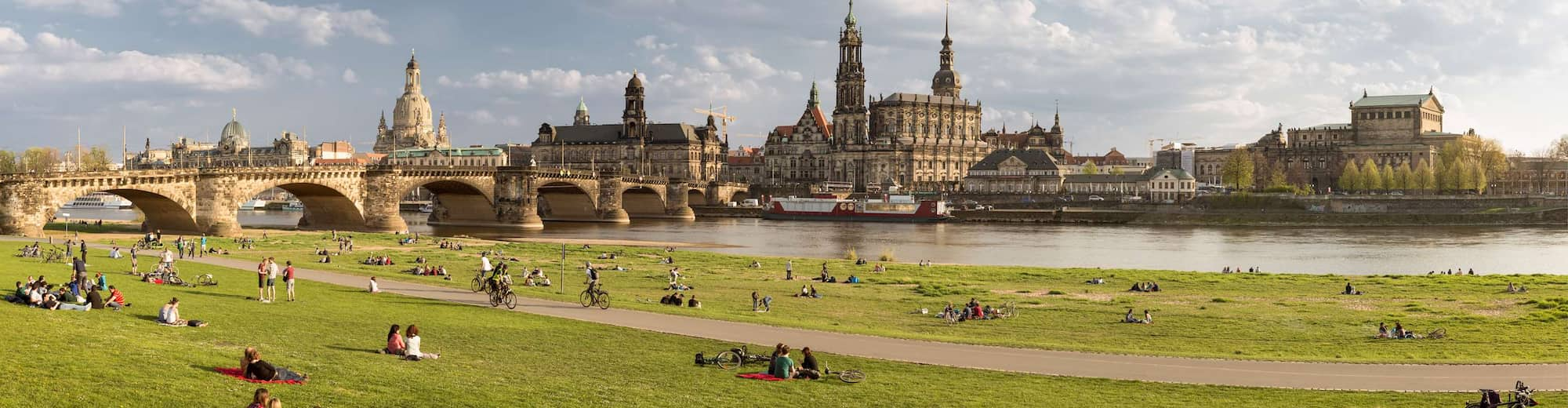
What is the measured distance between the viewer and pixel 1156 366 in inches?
817

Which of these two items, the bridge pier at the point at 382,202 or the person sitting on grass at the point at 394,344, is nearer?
the person sitting on grass at the point at 394,344

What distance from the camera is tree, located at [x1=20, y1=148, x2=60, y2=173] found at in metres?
135

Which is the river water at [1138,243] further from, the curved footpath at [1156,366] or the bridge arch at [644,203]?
the curved footpath at [1156,366]

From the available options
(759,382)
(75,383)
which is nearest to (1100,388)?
(759,382)

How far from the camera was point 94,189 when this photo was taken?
190ft

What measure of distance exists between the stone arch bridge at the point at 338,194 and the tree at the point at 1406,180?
78799 millimetres

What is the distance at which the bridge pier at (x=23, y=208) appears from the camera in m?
55.0

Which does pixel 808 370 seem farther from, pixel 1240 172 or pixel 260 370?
pixel 1240 172

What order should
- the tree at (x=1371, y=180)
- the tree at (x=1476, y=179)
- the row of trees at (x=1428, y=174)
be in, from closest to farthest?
the tree at (x=1476, y=179), the row of trees at (x=1428, y=174), the tree at (x=1371, y=180)

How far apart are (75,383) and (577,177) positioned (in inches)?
3910

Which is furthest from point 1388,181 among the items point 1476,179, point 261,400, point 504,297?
point 261,400

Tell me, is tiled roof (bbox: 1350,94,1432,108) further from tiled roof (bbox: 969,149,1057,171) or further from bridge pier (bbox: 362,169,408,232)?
bridge pier (bbox: 362,169,408,232)

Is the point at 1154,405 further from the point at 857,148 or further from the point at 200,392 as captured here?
the point at 857,148

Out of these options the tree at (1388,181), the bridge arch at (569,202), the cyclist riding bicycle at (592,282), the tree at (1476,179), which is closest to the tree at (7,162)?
the bridge arch at (569,202)
